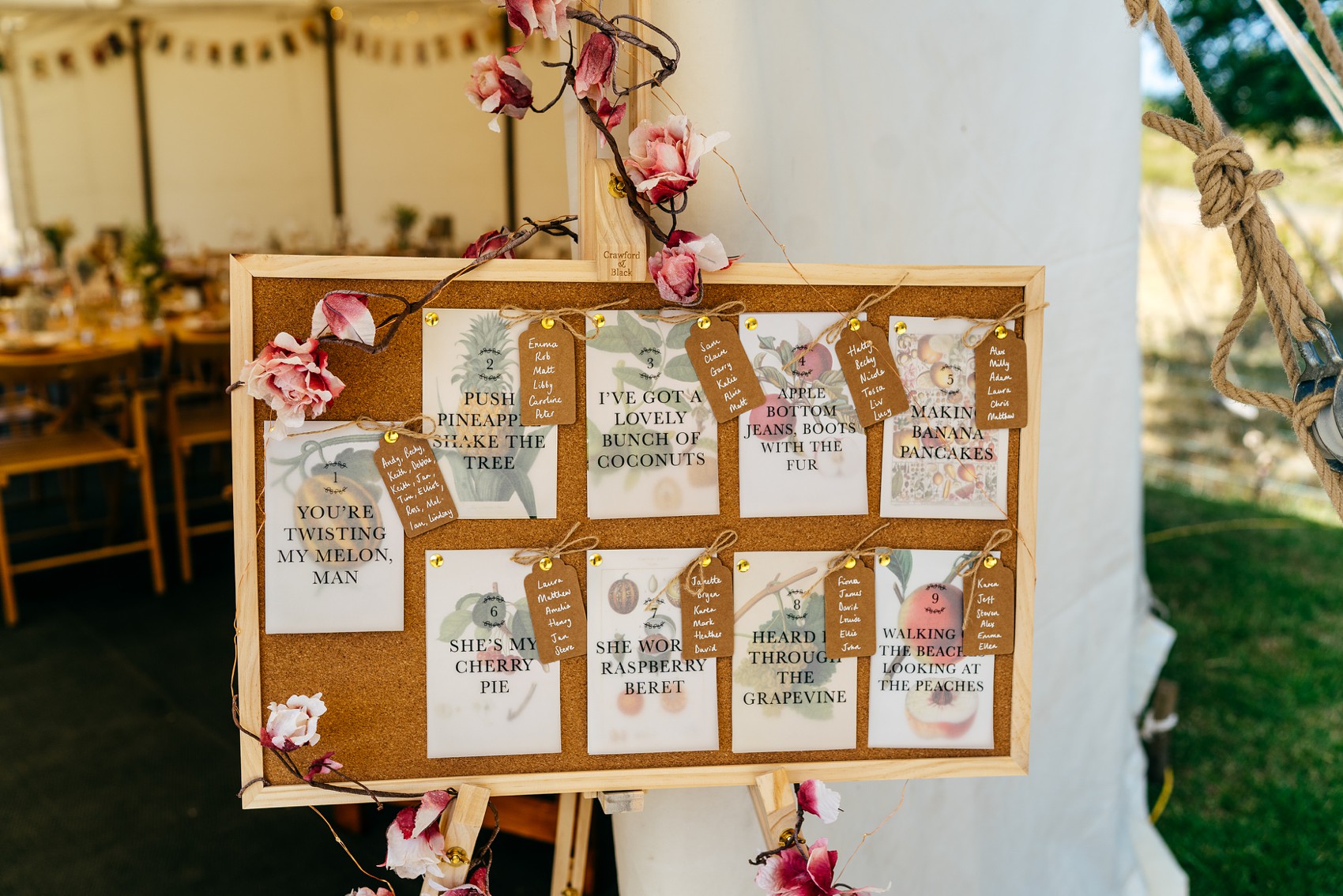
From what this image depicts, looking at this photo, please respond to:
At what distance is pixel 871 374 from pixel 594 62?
1.38 feet

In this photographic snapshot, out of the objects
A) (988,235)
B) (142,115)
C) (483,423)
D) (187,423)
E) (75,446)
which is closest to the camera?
(483,423)

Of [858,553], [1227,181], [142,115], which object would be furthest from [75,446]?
[142,115]

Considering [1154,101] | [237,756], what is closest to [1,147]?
[237,756]

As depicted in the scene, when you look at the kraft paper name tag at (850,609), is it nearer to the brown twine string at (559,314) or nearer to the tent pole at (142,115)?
the brown twine string at (559,314)

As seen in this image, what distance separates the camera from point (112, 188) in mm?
8562

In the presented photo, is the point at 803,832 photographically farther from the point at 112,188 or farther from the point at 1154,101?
the point at 112,188

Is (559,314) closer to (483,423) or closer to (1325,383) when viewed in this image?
(483,423)

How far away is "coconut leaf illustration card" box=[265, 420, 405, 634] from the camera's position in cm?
95

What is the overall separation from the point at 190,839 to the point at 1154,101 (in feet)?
21.2

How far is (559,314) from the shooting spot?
3.19 ft

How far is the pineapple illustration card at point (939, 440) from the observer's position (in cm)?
102

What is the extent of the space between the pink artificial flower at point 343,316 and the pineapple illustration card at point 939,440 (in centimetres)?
54

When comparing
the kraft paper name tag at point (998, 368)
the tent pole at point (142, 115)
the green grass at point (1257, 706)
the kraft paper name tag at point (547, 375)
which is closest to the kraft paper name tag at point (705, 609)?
the kraft paper name tag at point (547, 375)

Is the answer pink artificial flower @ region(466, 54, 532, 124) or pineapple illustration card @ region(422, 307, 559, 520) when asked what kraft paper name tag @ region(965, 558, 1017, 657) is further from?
pink artificial flower @ region(466, 54, 532, 124)
